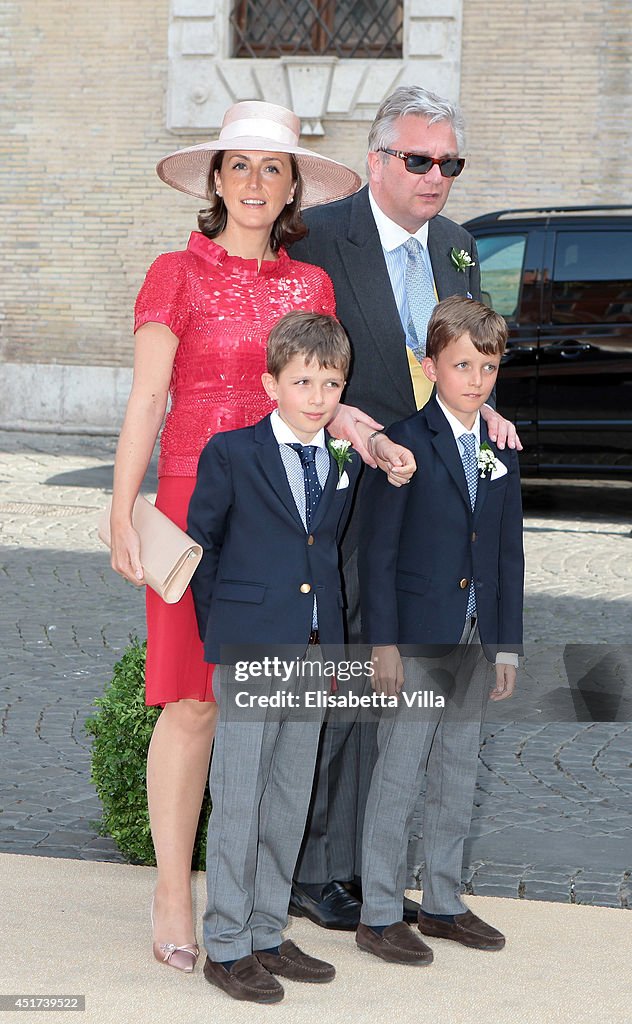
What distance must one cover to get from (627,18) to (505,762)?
13.6 m

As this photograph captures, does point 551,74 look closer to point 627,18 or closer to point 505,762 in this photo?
point 627,18

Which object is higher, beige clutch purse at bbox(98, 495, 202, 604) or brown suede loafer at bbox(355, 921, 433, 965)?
beige clutch purse at bbox(98, 495, 202, 604)

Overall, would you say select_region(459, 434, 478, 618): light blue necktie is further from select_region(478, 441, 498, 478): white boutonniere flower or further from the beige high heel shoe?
the beige high heel shoe

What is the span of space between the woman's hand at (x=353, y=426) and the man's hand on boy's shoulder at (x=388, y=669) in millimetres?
449

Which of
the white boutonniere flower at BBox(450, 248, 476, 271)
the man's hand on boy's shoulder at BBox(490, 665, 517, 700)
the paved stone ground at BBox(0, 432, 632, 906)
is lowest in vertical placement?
the paved stone ground at BBox(0, 432, 632, 906)

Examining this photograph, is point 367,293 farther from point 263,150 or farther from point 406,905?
point 406,905

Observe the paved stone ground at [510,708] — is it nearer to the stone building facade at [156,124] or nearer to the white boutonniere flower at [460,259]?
the white boutonniere flower at [460,259]

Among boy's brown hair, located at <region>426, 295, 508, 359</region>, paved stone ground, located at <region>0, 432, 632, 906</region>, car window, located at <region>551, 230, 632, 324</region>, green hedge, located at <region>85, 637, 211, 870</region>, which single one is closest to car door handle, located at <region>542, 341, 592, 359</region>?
car window, located at <region>551, 230, 632, 324</region>

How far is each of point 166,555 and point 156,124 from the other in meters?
15.9

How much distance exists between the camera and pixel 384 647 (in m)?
3.50

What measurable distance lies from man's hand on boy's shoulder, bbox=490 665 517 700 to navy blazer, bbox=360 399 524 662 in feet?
0.30

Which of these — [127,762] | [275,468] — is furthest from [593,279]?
[275,468]

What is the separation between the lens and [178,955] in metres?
3.46

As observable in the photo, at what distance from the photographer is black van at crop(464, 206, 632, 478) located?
1104cm
